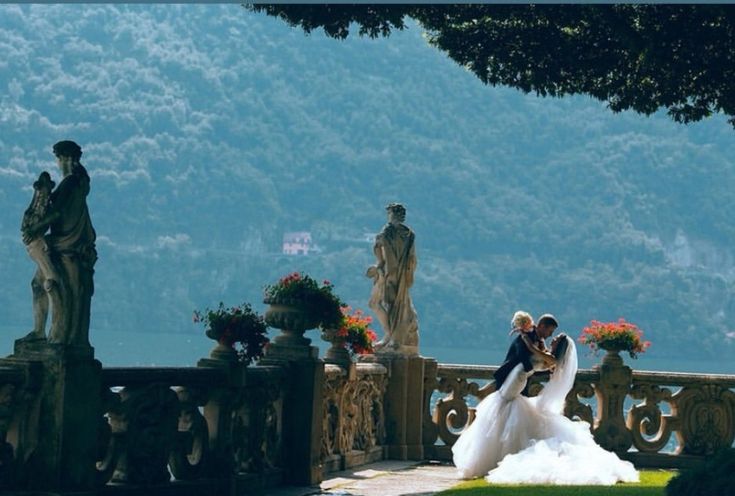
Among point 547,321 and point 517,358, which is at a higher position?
point 547,321

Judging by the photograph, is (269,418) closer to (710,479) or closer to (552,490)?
(552,490)

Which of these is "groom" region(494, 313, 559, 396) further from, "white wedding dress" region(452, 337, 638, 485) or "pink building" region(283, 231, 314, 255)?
"pink building" region(283, 231, 314, 255)

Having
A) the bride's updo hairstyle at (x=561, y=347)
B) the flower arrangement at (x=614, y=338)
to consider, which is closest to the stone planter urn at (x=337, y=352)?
the bride's updo hairstyle at (x=561, y=347)

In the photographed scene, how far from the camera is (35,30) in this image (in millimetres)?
110312

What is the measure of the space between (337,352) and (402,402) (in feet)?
7.62

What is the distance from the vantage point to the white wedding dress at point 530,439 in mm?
13914

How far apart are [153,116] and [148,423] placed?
328 ft

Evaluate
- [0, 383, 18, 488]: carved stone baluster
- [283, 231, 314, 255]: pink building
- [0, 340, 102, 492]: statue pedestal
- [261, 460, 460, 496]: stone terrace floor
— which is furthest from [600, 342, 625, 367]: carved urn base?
[283, 231, 314, 255]: pink building

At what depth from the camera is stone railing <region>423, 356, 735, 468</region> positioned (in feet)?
56.1

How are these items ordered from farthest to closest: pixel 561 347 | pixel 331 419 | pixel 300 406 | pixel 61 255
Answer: pixel 561 347
pixel 331 419
pixel 300 406
pixel 61 255

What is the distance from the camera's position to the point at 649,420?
683 inches

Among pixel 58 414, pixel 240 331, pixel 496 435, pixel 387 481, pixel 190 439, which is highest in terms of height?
pixel 240 331

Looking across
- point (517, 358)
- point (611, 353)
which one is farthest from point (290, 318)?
point (611, 353)

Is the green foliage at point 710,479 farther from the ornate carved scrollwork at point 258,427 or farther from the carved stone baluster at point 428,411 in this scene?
the carved stone baluster at point 428,411
